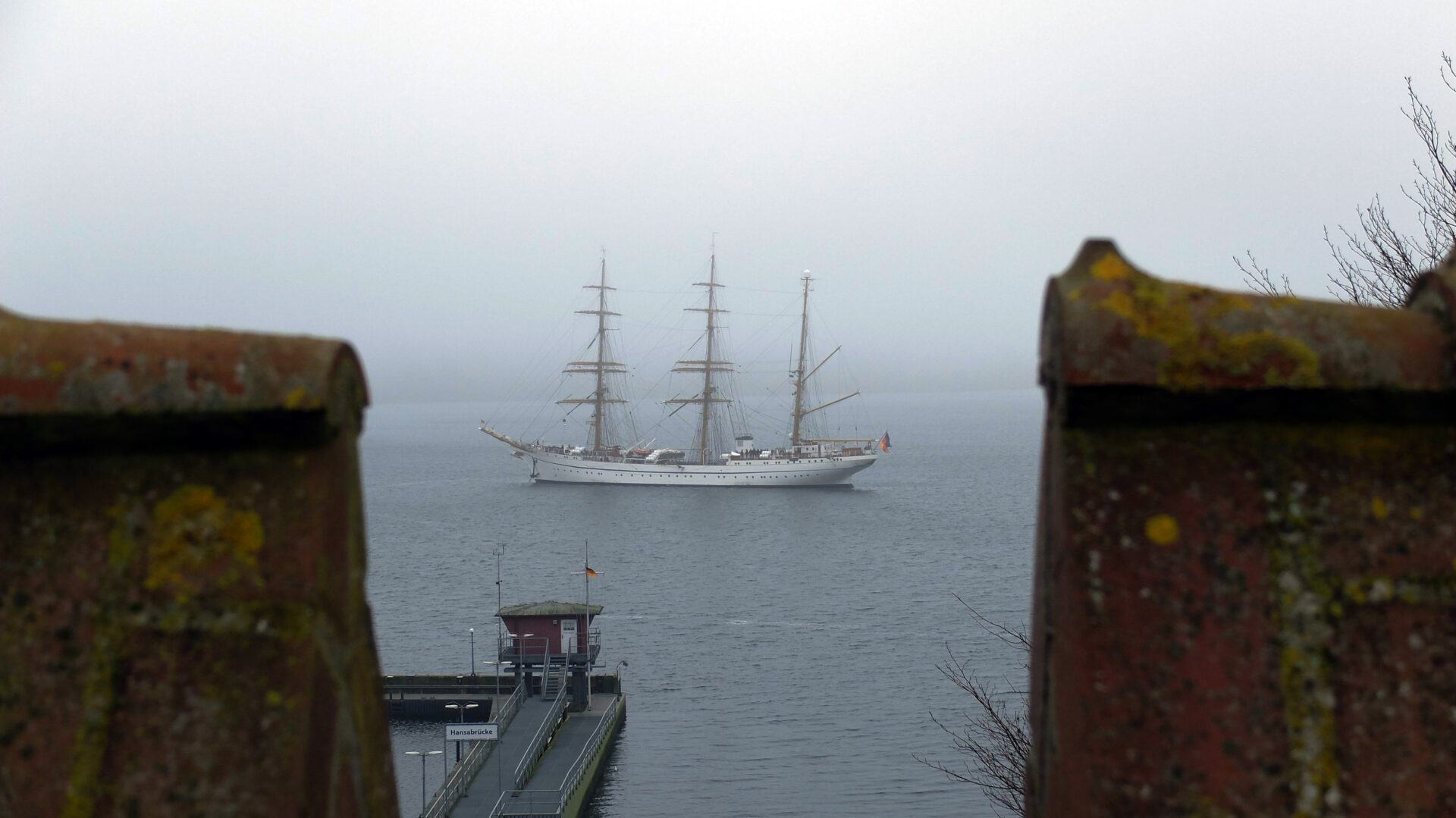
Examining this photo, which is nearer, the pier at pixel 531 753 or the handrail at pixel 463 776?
the handrail at pixel 463 776

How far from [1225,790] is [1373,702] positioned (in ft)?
0.72

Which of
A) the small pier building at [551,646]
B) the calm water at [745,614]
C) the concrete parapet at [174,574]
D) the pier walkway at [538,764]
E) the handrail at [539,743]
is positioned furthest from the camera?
the small pier building at [551,646]

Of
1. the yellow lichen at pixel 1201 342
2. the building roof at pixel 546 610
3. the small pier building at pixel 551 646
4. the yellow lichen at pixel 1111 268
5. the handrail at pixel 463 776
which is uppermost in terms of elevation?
the yellow lichen at pixel 1111 268

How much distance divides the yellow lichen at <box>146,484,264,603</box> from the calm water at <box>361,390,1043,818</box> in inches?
1067

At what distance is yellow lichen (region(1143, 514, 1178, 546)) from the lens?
142 cm

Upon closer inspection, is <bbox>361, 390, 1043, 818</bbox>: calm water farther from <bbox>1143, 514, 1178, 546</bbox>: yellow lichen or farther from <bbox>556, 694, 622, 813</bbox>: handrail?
<bbox>1143, 514, 1178, 546</bbox>: yellow lichen

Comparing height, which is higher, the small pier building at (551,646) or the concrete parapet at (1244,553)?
the concrete parapet at (1244,553)

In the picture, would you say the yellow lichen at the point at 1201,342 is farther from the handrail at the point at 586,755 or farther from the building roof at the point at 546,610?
the building roof at the point at 546,610

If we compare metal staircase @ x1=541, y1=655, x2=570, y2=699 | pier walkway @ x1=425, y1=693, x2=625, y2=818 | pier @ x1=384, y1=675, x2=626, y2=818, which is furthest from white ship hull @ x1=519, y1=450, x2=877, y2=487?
metal staircase @ x1=541, y1=655, x2=570, y2=699

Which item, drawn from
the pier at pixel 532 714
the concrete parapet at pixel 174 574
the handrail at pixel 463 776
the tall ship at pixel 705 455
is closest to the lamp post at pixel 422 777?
the handrail at pixel 463 776

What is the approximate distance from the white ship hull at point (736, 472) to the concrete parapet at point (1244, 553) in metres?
99.3

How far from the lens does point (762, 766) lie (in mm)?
30031

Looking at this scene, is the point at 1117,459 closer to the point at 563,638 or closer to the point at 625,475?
the point at 563,638

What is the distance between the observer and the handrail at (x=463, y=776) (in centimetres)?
2245
